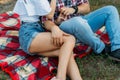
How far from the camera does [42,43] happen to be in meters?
3.79

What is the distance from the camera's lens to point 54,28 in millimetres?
3775

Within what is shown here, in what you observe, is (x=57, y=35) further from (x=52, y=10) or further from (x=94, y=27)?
(x=94, y=27)

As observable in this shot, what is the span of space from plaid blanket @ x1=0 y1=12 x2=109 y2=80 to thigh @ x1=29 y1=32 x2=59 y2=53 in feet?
0.64

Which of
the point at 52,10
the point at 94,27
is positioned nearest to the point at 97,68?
the point at 94,27

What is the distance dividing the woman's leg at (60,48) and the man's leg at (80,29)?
18 cm

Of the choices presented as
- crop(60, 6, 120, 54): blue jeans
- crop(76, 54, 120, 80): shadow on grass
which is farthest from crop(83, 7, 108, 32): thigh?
crop(76, 54, 120, 80): shadow on grass

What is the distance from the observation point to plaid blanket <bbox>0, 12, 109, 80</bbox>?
3.80m

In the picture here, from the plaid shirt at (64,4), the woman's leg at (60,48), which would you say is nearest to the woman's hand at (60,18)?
the plaid shirt at (64,4)

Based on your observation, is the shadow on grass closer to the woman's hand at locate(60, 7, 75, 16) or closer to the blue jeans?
the blue jeans

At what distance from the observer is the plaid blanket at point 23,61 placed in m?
3.80

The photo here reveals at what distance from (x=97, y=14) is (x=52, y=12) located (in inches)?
22.4

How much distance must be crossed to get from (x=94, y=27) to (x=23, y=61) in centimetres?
90

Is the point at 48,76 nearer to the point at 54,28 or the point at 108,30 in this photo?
the point at 54,28

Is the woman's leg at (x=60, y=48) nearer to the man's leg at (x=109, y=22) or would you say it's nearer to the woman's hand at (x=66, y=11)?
the woman's hand at (x=66, y=11)
